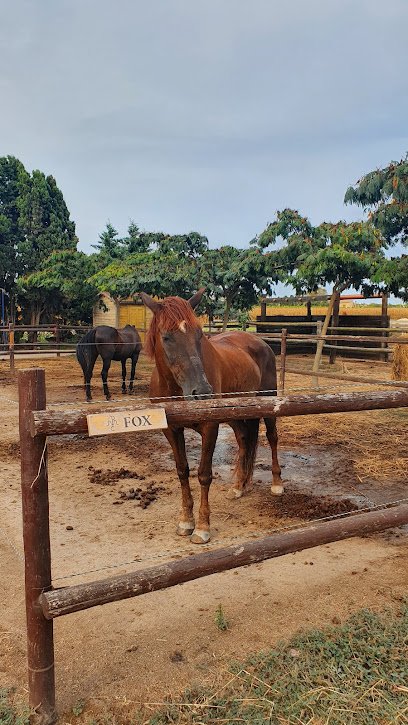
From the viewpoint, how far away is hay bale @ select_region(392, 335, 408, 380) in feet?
31.0

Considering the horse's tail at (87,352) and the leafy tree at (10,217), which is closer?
the horse's tail at (87,352)

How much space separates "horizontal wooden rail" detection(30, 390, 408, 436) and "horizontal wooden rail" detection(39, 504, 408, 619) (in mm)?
595

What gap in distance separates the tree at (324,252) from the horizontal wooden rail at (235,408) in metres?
9.20

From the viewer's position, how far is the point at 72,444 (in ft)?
21.6

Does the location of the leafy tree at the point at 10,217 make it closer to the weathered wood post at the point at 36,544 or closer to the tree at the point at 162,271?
the tree at the point at 162,271

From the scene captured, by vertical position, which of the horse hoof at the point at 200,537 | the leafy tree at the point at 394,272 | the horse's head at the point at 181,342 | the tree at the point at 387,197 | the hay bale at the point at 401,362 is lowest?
the horse hoof at the point at 200,537

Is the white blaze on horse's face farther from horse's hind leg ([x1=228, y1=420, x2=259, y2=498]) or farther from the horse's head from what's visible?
horse's hind leg ([x1=228, y1=420, x2=259, y2=498])

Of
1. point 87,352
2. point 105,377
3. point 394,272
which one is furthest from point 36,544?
point 394,272

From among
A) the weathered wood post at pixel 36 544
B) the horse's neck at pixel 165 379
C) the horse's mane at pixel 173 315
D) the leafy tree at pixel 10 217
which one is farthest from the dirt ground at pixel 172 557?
the leafy tree at pixel 10 217

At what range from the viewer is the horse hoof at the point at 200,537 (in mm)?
3590

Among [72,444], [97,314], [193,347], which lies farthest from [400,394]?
[97,314]

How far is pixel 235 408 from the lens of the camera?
2.28 meters

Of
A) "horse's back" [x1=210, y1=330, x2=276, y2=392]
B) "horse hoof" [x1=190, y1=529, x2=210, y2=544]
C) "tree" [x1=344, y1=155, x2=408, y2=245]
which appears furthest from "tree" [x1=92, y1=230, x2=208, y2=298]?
"horse hoof" [x1=190, y1=529, x2=210, y2=544]

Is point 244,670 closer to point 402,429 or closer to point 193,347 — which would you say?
point 193,347
